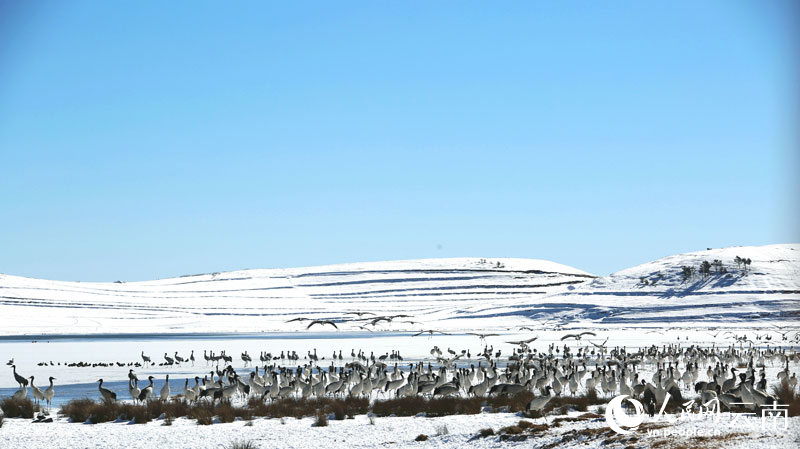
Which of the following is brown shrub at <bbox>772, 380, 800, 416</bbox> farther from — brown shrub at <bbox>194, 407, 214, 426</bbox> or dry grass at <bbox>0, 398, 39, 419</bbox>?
Answer: dry grass at <bbox>0, 398, 39, 419</bbox>

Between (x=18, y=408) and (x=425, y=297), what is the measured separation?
137279mm

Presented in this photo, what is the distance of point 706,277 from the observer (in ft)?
357

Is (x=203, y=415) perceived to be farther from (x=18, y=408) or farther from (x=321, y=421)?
(x=18, y=408)

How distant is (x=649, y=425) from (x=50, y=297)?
461 ft

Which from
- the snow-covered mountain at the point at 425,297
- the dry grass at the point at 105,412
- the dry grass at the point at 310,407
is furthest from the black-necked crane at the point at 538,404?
the snow-covered mountain at the point at 425,297

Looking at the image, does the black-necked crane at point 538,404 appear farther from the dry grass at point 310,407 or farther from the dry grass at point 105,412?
the dry grass at point 105,412

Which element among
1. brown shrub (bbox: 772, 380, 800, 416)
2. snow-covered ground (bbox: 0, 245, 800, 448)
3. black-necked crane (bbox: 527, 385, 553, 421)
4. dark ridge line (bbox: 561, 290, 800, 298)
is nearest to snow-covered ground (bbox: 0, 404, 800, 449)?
snow-covered ground (bbox: 0, 245, 800, 448)

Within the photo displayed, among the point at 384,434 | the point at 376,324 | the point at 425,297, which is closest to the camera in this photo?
the point at 384,434

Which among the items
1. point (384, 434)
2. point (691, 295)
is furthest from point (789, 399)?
point (691, 295)

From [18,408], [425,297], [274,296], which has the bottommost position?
[18,408]

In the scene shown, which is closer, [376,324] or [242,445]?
[242,445]

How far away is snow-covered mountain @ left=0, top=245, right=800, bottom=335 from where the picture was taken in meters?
99.1

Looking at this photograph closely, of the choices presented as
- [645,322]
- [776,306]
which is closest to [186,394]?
[645,322]

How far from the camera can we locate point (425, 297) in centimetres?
15800
